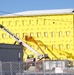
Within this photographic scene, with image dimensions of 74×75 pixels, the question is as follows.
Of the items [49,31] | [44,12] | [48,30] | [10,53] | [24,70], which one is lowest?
[24,70]

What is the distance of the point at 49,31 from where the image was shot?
367 feet

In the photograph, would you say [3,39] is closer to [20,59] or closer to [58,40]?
[58,40]

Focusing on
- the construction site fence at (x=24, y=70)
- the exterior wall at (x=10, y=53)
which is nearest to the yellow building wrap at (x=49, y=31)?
the exterior wall at (x=10, y=53)

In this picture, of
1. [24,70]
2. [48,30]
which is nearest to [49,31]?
[48,30]

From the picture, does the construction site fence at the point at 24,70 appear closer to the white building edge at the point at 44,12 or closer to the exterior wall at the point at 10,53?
the exterior wall at the point at 10,53

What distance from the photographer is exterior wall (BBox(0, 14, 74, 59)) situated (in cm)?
11025

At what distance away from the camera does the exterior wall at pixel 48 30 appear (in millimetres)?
110250

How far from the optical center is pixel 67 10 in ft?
373

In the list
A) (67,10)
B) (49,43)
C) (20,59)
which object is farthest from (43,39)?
(20,59)

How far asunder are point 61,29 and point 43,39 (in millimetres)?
5679

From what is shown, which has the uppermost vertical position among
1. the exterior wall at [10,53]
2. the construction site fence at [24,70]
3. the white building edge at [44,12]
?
the white building edge at [44,12]

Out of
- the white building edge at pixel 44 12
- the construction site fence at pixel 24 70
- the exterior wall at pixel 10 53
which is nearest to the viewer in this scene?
the construction site fence at pixel 24 70

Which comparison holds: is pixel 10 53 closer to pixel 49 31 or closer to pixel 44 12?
pixel 49 31

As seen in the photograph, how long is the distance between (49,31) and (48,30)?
38cm
